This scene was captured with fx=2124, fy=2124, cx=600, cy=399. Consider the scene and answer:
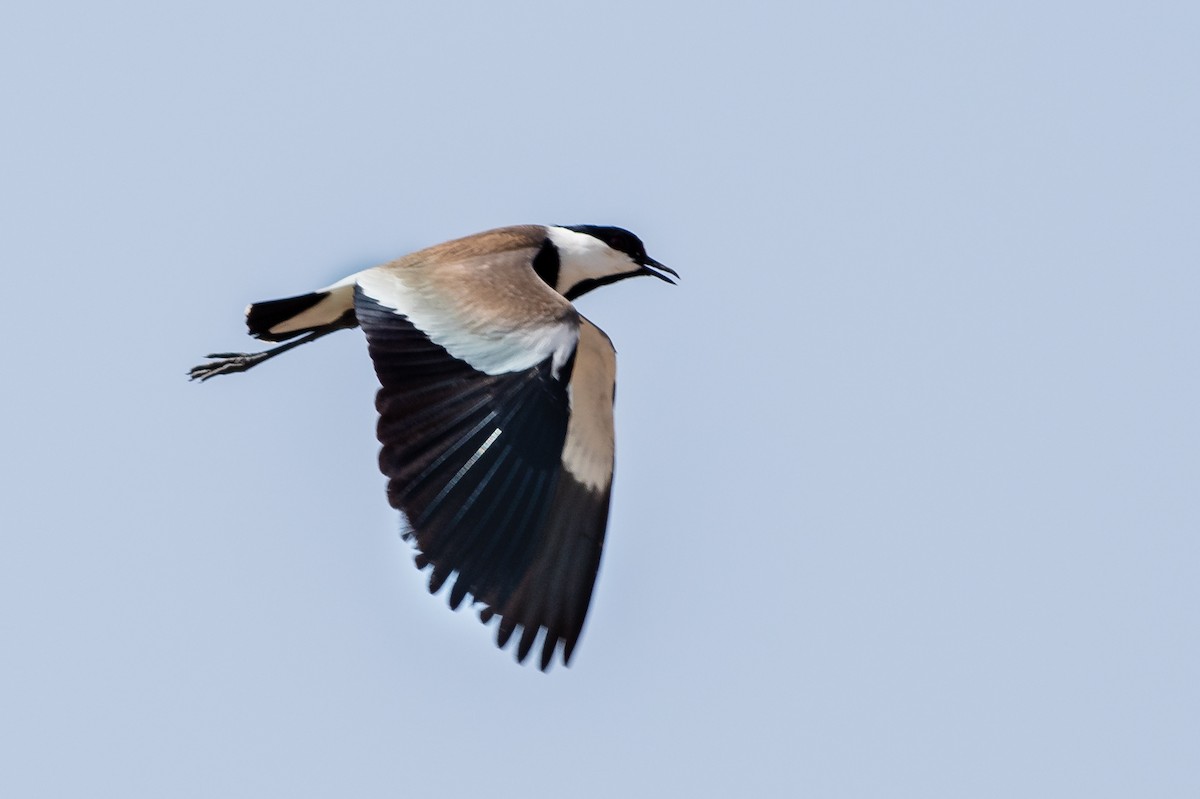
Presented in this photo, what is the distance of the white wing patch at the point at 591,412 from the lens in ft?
37.6

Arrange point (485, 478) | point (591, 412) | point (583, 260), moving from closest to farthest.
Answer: point (485, 478), point (591, 412), point (583, 260)

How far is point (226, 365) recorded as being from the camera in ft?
43.5

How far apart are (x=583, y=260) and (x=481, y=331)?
2.27 metres

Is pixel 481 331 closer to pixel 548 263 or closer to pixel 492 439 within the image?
pixel 492 439

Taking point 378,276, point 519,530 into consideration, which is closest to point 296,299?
point 378,276

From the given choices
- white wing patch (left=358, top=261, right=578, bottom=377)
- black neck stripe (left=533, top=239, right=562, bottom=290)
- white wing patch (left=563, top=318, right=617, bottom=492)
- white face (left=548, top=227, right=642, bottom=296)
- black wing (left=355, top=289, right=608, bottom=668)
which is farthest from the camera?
white face (left=548, top=227, right=642, bottom=296)

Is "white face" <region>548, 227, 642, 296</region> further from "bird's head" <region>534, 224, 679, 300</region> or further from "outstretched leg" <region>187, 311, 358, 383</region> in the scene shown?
"outstretched leg" <region>187, 311, 358, 383</region>

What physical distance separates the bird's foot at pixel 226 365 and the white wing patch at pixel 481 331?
2133mm

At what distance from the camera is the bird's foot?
13.2 meters

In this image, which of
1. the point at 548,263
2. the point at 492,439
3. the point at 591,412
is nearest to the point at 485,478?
the point at 492,439

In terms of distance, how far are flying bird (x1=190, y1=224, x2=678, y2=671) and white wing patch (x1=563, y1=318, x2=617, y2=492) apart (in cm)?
1

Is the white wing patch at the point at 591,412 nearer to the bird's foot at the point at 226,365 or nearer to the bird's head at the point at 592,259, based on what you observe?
the bird's head at the point at 592,259

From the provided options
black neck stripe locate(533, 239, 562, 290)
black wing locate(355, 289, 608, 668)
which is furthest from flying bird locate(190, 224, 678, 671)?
black neck stripe locate(533, 239, 562, 290)

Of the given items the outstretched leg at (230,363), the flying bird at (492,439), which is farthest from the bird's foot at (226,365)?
the flying bird at (492,439)
